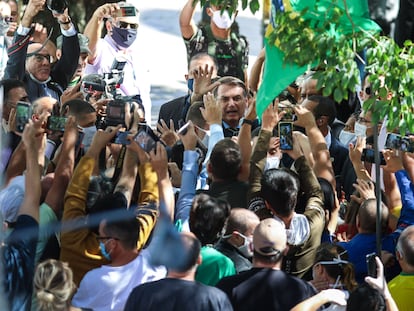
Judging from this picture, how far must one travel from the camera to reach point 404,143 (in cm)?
871

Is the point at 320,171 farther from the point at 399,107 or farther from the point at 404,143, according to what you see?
the point at 399,107

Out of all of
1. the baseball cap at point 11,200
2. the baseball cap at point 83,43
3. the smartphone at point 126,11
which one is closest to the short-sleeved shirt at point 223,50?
the smartphone at point 126,11

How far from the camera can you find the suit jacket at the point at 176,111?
1112 centimetres

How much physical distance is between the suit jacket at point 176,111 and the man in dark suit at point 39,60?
2.92 feet

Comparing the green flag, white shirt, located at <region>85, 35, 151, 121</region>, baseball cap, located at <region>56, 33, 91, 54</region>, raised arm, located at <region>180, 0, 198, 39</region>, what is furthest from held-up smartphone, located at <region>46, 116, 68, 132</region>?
raised arm, located at <region>180, 0, 198, 39</region>

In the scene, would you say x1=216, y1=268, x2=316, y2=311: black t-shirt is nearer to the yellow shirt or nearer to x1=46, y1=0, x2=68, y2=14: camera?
the yellow shirt

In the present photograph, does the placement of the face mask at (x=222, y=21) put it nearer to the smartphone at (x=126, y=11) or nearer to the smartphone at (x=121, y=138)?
the smartphone at (x=126, y=11)

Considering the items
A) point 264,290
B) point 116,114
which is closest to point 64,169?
point 116,114

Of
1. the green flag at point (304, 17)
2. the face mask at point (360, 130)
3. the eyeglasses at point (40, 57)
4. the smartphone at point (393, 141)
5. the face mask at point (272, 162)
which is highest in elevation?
the green flag at point (304, 17)

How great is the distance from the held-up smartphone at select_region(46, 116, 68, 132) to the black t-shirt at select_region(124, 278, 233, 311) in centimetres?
213

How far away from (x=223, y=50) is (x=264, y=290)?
5.36 m

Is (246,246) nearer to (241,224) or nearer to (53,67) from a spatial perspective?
(241,224)

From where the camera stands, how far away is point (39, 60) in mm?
10898

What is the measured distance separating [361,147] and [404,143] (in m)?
0.72
